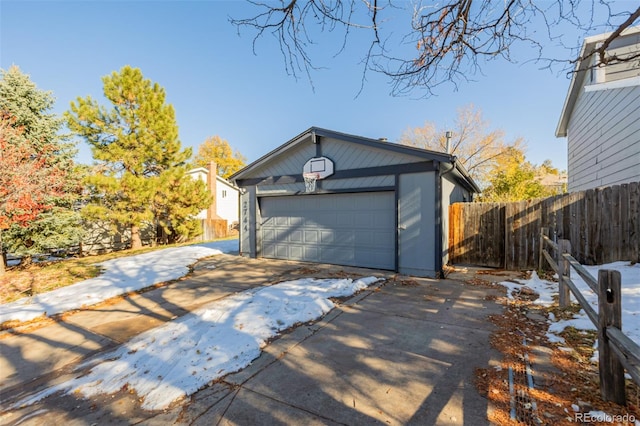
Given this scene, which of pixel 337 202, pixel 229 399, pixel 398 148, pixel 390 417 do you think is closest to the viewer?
pixel 390 417

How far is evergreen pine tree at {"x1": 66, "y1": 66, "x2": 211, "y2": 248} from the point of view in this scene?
11.9m

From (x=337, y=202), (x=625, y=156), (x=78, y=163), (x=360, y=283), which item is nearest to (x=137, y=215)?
(x=78, y=163)

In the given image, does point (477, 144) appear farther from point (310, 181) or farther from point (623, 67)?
point (310, 181)

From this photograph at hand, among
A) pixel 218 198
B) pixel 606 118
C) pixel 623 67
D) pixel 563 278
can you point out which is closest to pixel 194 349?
pixel 563 278

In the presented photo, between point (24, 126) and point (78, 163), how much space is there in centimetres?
250

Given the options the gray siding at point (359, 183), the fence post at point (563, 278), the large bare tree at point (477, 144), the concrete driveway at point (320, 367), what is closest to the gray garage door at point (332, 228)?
the gray siding at point (359, 183)

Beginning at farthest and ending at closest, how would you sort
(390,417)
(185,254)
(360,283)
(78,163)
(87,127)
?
(87,127)
(78,163)
(185,254)
(360,283)
(390,417)

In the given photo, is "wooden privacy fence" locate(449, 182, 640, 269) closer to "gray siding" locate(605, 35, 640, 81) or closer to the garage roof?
the garage roof

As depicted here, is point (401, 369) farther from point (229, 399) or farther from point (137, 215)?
point (137, 215)

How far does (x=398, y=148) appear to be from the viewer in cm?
676

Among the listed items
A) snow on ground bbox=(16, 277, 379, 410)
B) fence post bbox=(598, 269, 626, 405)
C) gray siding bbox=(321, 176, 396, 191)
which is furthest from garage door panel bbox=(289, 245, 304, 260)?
fence post bbox=(598, 269, 626, 405)

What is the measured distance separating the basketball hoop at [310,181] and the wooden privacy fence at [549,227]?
164 inches

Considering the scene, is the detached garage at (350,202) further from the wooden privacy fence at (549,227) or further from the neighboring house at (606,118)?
the neighboring house at (606,118)

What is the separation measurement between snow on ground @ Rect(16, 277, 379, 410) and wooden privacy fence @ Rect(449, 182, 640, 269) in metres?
5.36
